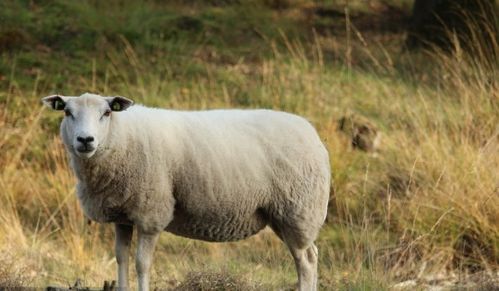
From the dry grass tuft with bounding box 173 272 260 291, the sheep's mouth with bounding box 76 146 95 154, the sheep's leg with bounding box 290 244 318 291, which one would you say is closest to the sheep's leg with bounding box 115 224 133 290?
the dry grass tuft with bounding box 173 272 260 291

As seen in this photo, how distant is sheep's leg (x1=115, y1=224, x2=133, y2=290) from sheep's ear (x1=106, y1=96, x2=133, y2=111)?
30.0 inches

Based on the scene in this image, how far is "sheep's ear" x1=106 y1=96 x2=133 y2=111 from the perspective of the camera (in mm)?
5613

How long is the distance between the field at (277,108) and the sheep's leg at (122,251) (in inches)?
24.1

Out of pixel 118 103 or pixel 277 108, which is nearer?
pixel 118 103

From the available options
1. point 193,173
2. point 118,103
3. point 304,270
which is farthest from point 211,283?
point 118,103

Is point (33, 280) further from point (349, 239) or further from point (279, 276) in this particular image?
point (349, 239)

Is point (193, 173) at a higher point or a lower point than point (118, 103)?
lower

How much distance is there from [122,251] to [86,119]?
36.0 inches

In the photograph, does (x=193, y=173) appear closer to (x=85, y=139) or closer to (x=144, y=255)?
(x=144, y=255)

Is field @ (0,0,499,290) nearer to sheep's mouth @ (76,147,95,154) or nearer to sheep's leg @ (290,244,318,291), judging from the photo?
sheep's leg @ (290,244,318,291)

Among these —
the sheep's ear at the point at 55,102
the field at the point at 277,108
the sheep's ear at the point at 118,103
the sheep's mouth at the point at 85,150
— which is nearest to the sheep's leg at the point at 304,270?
the field at the point at 277,108

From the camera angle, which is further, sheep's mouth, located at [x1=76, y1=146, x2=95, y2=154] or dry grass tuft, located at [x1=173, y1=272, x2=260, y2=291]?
dry grass tuft, located at [x1=173, y1=272, x2=260, y2=291]

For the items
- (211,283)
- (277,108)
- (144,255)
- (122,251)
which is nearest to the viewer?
(144,255)

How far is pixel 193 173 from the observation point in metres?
5.92
